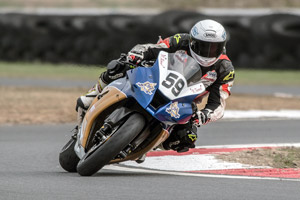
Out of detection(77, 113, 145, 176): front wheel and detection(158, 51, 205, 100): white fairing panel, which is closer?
detection(77, 113, 145, 176): front wheel

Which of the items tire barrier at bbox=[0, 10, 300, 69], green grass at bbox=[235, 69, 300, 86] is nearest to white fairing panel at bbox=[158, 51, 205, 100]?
tire barrier at bbox=[0, 10, 300, 69]

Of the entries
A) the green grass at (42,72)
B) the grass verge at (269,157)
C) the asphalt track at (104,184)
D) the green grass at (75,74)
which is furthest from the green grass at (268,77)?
the asphalt track at (104,184)

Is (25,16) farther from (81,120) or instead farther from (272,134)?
(81,120)

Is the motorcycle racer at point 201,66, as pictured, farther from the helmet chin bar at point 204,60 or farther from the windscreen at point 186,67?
the windscreen at point 186,67

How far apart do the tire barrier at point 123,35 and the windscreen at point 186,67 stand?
9.98 meters

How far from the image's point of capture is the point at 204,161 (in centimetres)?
681

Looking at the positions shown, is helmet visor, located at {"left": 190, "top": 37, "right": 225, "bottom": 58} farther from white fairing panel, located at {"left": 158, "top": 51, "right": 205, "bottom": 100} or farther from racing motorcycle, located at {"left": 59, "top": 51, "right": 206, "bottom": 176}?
white fairing panel, located at {"left": 158, "top": 51, "right": 205, "bottom": 100}

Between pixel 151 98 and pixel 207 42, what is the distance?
80 cm

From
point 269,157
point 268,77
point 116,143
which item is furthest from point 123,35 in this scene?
point 116,143

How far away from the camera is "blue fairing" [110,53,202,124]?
5715 mm

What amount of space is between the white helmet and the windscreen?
0.58 ft

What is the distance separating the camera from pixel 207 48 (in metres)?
6.16

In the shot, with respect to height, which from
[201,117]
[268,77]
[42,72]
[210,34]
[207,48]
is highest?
[210,34]

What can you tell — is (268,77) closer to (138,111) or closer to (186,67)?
(186,67)
